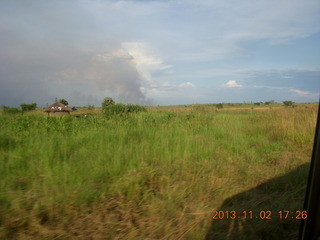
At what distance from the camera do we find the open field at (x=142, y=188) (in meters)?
Answer: 2.21

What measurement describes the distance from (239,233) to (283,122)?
21.7 ft

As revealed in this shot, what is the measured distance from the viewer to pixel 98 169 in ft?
10.5

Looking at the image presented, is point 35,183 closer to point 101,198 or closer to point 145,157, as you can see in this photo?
point 101,198

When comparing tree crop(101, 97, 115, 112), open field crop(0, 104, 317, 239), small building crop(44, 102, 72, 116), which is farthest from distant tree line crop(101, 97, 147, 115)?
small building crop(44, 102, 72, 116)

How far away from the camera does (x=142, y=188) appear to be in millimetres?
2926

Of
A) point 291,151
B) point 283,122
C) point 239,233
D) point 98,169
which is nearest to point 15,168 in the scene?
point 98,169
